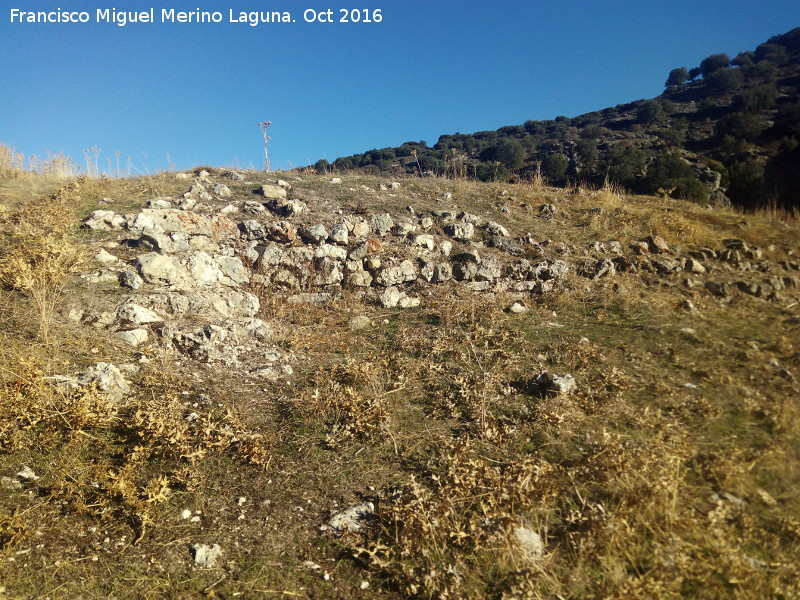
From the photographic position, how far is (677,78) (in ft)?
178

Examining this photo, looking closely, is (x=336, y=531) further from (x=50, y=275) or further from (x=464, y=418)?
(x=50, y=275)

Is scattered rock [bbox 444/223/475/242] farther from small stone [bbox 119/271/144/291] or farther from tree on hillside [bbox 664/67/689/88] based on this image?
tree on hillside [bbox 664/67/689/88]

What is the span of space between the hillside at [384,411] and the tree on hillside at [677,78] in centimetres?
5926

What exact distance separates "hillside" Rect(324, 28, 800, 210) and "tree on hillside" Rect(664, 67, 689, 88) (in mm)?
146

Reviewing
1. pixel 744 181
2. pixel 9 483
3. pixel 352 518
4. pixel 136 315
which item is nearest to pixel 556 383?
pixel 352 518

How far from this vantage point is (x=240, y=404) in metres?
4.56

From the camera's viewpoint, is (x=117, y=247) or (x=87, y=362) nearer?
(x=87, y=362)

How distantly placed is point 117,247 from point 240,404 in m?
4.12

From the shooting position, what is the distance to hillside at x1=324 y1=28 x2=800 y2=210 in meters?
15.9

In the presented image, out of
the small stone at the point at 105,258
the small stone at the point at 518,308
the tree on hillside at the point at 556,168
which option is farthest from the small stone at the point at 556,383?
the tree on hillside at the point at 556,168

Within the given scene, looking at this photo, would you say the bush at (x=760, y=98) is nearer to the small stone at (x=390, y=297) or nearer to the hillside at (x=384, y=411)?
the hillside at (x=384, y=411)

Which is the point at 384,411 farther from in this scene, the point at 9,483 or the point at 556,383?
the point at 9,483

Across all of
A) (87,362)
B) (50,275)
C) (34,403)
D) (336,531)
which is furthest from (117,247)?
(336,531)

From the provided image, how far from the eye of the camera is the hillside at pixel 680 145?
52.1 feet
